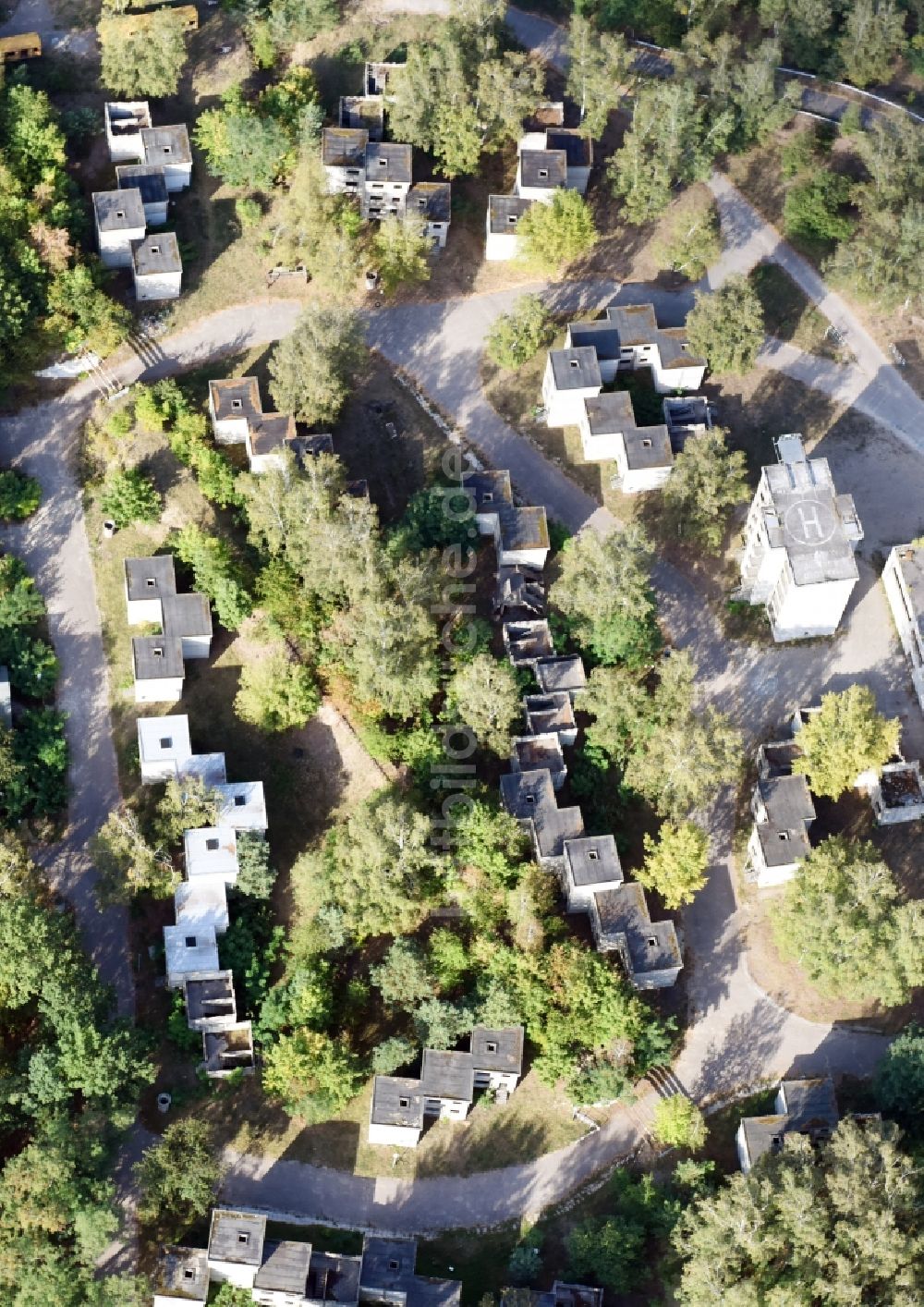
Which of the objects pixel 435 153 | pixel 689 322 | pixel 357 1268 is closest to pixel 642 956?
pixel 357 1268

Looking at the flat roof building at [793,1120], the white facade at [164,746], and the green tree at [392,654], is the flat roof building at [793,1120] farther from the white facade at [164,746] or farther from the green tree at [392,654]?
the white facade at [164,746]

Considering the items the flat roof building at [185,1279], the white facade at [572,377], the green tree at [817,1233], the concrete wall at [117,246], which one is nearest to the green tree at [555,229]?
the white facade at [572,377]

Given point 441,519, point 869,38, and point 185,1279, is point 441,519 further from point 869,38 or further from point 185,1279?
point 869,38

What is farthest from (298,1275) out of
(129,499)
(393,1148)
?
(129,499)

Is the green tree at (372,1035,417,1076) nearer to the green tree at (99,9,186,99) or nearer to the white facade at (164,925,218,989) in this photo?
the white facade at (164,925,218,989)

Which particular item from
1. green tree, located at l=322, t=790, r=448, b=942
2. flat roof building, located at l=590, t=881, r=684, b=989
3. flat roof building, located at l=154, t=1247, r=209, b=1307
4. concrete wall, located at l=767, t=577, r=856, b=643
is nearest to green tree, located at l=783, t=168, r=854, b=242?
concrete wall, located at l=767, t=577, r=856, b=643
